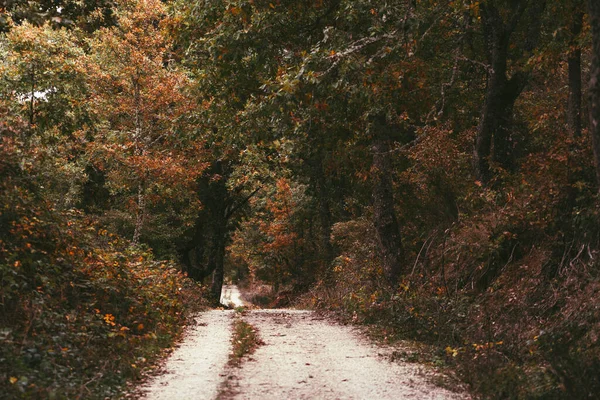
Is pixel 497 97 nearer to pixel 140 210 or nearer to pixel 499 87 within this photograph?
pixel 499 87

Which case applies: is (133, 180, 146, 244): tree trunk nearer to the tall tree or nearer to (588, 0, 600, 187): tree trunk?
the tall tree

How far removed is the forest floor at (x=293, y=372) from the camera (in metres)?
8.46

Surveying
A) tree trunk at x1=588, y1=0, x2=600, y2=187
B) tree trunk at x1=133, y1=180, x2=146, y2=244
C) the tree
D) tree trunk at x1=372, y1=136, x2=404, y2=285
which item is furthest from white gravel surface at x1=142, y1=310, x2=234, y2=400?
tree trunk at x1=133, y1=180, x2=146, y2=244

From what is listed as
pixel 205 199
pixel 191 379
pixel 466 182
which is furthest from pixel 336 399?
pixel 205 199

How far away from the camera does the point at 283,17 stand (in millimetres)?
15961

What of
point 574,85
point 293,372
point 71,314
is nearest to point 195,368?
point 293,372

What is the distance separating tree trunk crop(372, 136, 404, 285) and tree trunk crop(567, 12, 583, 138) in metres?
4.96

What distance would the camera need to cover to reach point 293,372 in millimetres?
9859

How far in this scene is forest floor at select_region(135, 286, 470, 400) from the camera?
846 cm

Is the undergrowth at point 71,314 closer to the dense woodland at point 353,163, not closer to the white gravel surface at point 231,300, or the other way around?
the dense woodland at point 353,163

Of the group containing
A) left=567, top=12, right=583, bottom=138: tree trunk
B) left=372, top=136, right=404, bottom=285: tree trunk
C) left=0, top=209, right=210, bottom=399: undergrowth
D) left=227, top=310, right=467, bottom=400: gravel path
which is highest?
left=567, top=12, right=583, bottom=138: tree trunk

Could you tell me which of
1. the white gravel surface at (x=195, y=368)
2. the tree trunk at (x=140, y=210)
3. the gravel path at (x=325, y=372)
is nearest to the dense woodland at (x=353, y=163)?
the tree trunk at (x=140, y=210)

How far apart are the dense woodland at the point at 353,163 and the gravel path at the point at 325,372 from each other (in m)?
0.70

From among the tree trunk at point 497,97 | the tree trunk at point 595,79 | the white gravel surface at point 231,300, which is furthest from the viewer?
the white gravel surface at point 231,300
